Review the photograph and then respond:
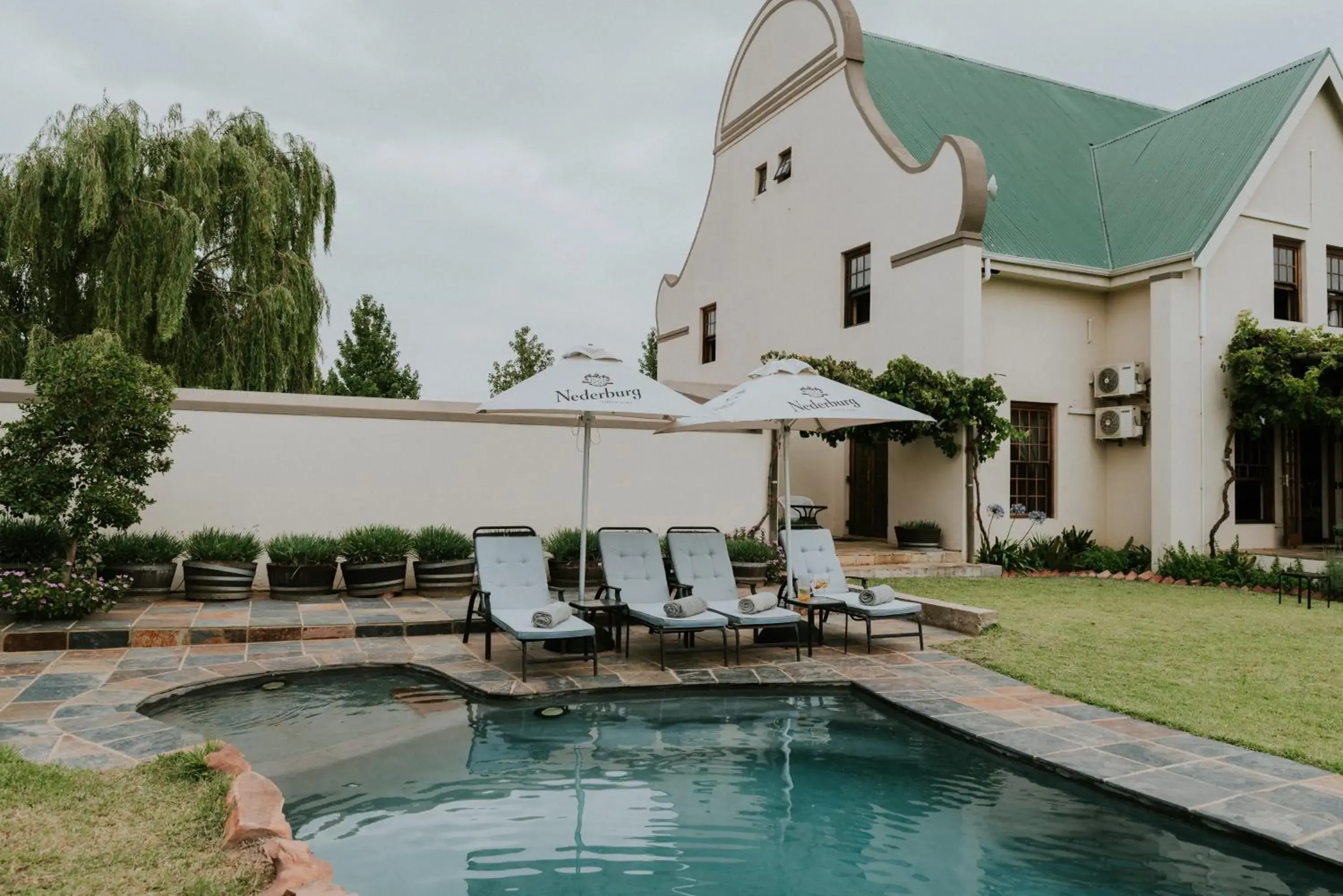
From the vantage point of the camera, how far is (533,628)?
6.69 m

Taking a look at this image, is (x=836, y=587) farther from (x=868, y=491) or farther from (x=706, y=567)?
(x=868, y=491)

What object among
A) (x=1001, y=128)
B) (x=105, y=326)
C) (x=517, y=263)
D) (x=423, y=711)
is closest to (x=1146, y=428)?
(x=1001, y=128)

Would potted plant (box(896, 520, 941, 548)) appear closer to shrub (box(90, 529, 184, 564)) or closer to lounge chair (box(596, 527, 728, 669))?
lounge chair (box(596, 527, 728, 669))

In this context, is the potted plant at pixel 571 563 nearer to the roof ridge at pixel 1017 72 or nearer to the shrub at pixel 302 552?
the shrub at pixel 302 552

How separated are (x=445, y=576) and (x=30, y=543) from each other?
3.90m

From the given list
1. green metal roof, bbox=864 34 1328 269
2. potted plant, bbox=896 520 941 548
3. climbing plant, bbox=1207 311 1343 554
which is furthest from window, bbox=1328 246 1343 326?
potted plant, bbox=896 520 941 548

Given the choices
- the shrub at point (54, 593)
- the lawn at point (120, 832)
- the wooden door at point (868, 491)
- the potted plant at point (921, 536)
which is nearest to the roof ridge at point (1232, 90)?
the wooden door at point (868, 491)

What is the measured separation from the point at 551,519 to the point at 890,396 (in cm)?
525

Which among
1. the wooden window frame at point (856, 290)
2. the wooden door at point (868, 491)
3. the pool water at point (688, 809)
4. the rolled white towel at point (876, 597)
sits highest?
the wooden window frame at point (856, 290)

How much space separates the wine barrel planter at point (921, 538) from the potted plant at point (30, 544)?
10.8m

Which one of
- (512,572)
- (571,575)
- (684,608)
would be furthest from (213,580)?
(684,608)

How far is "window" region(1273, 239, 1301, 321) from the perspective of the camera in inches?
586

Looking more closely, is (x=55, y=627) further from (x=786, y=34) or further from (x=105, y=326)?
(x=786, y=34)

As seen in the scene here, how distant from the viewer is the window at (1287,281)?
1489cm
